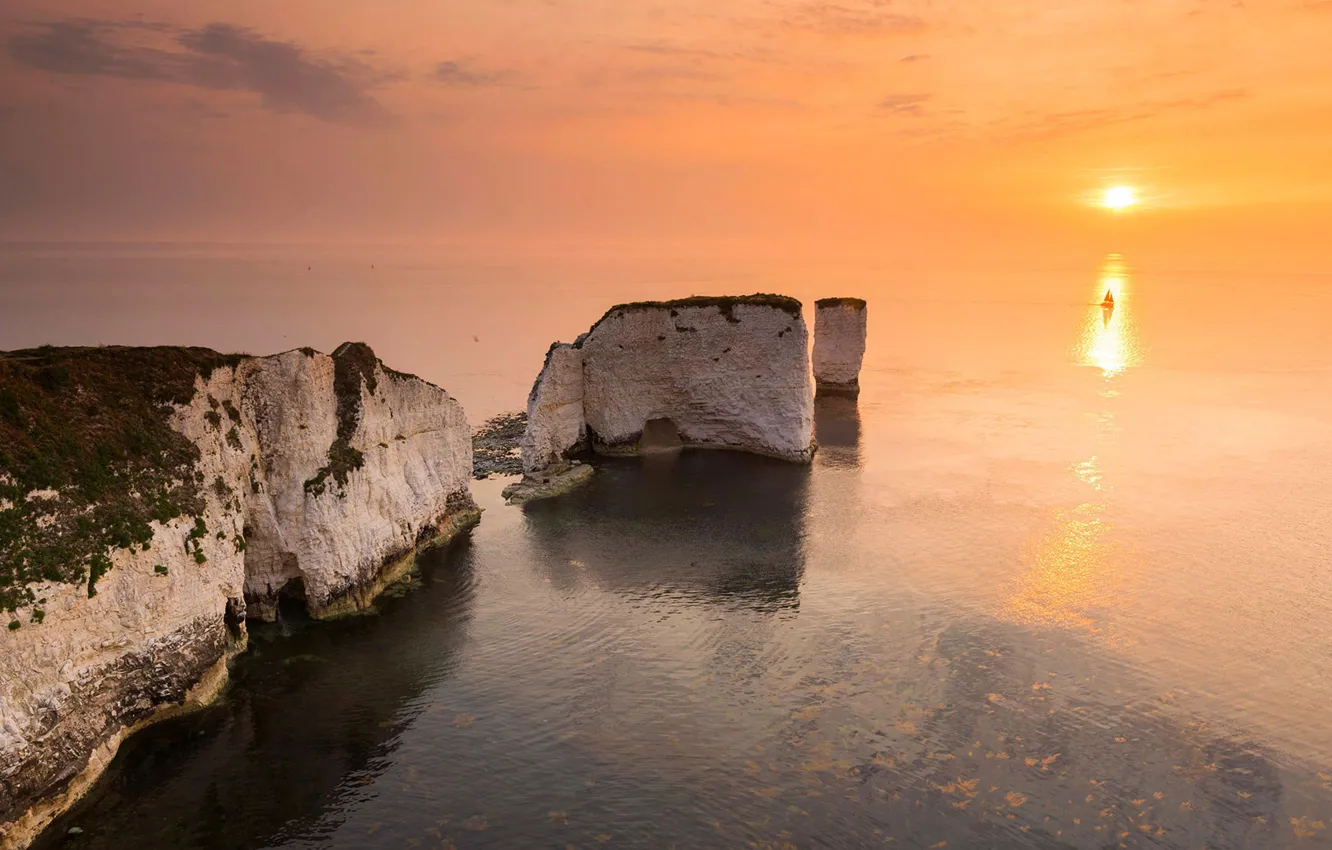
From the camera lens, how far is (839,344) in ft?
230

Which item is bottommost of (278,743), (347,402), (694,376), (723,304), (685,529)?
(278,743)

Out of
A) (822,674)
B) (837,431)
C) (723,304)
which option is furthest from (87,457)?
(837,431)

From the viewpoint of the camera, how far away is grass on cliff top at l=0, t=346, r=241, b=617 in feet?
63.0

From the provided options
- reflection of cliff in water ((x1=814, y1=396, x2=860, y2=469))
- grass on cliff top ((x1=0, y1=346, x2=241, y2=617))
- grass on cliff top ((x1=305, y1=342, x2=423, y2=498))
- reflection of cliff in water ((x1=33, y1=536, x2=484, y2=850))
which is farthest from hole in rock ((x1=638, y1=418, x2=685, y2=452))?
grass on cliff top ((x1=0, y1=346, x2=241, y2=617))

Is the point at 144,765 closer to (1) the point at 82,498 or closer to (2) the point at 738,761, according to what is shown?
(1) the point at 82,498

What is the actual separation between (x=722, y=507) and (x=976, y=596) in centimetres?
1435

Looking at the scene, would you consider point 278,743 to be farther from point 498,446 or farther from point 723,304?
point 723,304

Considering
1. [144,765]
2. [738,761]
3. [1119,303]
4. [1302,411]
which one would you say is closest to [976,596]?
[738,761]

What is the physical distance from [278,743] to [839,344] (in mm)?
56318

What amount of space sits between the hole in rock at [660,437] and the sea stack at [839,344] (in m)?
18.8

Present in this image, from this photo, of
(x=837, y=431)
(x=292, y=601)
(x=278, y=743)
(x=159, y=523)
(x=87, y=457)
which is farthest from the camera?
(x=837, y=431)

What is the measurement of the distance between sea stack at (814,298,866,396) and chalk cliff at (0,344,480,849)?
42.9 m

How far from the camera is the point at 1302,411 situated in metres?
62.8

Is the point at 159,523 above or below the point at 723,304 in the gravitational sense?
below
